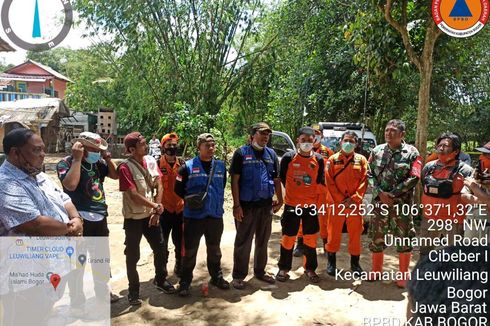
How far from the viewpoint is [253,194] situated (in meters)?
4.31

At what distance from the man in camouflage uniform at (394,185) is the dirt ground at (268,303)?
1.74 ft

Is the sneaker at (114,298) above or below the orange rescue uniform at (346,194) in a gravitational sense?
below

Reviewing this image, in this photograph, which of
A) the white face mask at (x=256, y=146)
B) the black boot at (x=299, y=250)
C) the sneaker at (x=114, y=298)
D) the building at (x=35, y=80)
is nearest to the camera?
the sneaker at (x=114, y=298)

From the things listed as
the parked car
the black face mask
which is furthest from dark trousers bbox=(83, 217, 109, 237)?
the parked car

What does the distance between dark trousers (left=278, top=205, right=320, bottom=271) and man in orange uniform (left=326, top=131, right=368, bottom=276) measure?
25cm

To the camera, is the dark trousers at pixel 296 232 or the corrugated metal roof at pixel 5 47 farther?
the corrugated metal roof at pixel 5 47

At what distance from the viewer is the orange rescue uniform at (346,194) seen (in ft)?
14.9

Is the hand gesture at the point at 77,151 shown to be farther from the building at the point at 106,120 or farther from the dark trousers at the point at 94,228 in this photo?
the building at the point at 106,120

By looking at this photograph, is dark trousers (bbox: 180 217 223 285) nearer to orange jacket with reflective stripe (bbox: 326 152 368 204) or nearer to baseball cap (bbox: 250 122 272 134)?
baseball cap (bbox: 250 122 272 134)

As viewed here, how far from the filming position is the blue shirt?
2.28 meters

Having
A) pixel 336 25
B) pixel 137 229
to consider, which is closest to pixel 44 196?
pixel 137 229

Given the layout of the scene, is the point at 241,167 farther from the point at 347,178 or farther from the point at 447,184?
the point at 447,184

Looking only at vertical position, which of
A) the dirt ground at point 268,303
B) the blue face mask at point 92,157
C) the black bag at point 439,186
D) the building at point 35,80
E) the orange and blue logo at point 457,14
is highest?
the building at point 35,80

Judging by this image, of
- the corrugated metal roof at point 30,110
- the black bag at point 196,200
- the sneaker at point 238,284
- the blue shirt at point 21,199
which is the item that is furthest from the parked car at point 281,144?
the corrugated metal roof at point 30,110
